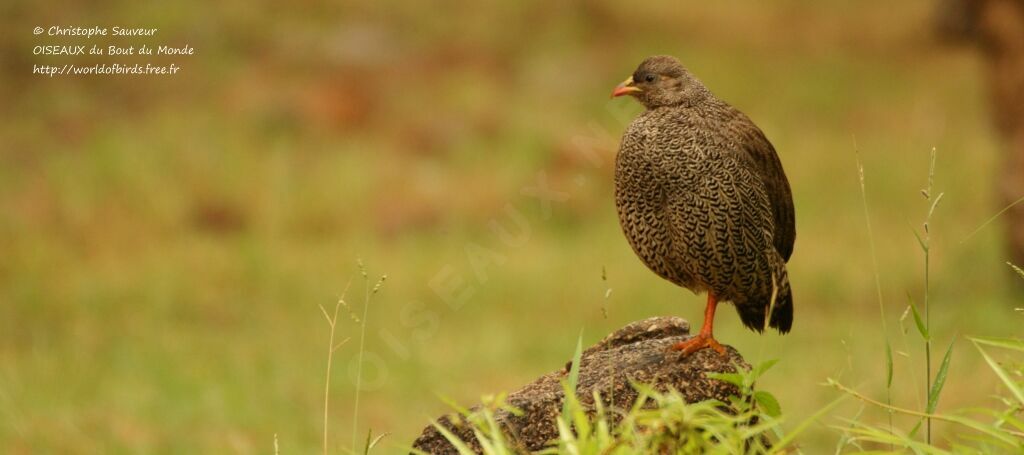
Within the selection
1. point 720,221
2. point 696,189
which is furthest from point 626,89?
point 720,221

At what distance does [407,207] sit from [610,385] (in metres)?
9.94

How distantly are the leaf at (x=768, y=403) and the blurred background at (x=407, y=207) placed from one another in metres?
3.84

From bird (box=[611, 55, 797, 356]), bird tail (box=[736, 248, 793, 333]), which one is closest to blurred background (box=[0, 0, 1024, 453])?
bird tail (box=[736, 248, 793, 333])

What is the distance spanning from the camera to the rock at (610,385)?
4383 millimetres

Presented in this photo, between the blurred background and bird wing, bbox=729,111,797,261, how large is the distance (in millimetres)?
3133

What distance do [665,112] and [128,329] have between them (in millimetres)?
7914

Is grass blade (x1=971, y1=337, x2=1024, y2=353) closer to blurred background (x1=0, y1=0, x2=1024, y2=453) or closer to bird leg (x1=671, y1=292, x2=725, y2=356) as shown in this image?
bird leg (x1=671, y1=292, x2=725, y2=356)

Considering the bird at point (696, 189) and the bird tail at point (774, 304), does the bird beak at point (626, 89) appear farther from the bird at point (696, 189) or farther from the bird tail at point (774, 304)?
the bird tail at point (774, 304)

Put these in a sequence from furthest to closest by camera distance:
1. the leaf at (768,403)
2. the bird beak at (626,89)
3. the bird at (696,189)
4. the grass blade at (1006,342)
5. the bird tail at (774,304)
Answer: the bird tail at (774,304) → the bird beak at (626,89) → the bird at (696,189) → the leaf at (768,403) → the grass blade at (1006,342)

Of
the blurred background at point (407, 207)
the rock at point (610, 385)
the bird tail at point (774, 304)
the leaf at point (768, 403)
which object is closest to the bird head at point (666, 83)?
the bird tail at point (774, 304)

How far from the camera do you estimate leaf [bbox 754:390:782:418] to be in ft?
13.8

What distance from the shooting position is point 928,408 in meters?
4.02

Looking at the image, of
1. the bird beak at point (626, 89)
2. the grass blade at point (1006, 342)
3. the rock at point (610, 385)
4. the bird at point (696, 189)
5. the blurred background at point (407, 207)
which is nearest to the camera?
the grass blade at point (1006, 342)

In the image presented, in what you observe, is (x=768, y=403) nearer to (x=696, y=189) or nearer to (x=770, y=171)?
(x=696, y=189)
